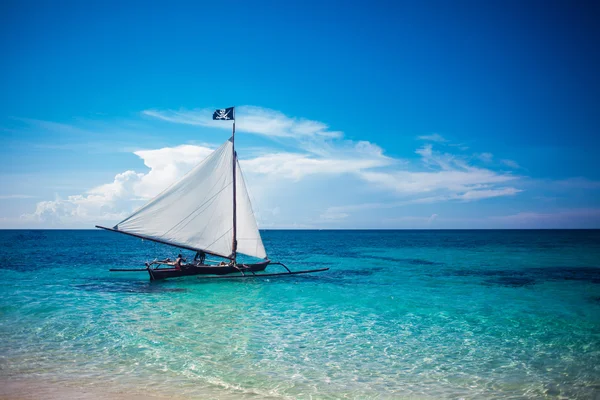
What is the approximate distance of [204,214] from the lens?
3022 cm

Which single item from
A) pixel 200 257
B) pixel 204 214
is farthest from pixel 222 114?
pixel 200 257

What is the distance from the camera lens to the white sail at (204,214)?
1096 inches

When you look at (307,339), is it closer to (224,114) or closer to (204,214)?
(204,214)

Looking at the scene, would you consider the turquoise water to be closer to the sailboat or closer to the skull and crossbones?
the sailboat

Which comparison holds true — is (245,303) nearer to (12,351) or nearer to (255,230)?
(255,230)

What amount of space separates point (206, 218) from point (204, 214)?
1.18ft

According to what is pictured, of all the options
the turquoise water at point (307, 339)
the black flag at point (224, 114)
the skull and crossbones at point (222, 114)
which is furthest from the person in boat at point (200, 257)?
the skull and crossbones at point (222, 114)

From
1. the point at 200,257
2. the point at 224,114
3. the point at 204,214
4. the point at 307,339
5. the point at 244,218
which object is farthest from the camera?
the point at 224,114

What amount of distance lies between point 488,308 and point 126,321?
18647 millimetres

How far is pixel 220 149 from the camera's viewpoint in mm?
30469

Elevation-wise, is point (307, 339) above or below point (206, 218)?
below

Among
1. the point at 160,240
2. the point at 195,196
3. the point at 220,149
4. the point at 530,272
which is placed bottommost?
the point at 530,272

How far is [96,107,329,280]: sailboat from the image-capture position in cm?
2797

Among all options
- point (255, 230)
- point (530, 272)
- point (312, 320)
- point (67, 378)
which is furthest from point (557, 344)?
point (530, 272)
